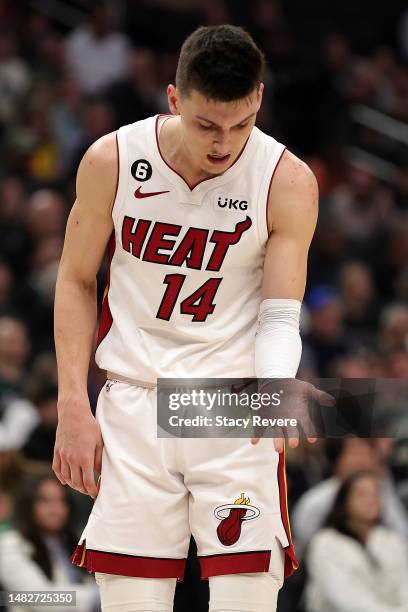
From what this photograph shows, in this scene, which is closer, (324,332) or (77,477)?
(77,477)

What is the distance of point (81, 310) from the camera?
13.2 ft

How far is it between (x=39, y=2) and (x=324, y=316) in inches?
216

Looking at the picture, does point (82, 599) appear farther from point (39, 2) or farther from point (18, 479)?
point (39, 2)

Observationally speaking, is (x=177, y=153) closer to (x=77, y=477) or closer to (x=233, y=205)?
(x=233, y=205)

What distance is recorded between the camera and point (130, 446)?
3877 millimetres

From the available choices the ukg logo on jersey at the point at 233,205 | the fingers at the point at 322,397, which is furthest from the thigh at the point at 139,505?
the ukg logo on jersey at the point at 233,205

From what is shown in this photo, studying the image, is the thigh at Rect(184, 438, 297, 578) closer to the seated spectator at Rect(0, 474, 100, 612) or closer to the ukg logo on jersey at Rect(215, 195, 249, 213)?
the ukg logo on jersey at Rect(215, 195, 249, 213)

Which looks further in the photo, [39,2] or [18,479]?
[39,2]

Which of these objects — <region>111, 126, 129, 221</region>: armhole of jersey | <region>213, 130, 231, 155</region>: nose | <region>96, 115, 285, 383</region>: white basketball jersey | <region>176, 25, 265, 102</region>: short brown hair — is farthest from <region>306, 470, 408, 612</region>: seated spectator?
<region>176, 25, 265, 102</region>: short brown hair

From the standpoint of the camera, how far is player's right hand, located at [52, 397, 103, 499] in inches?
152

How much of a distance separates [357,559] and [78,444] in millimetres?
3098

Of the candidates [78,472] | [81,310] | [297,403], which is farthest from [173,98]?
[78,472]

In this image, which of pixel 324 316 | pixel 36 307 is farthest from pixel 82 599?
pixel 324 316
